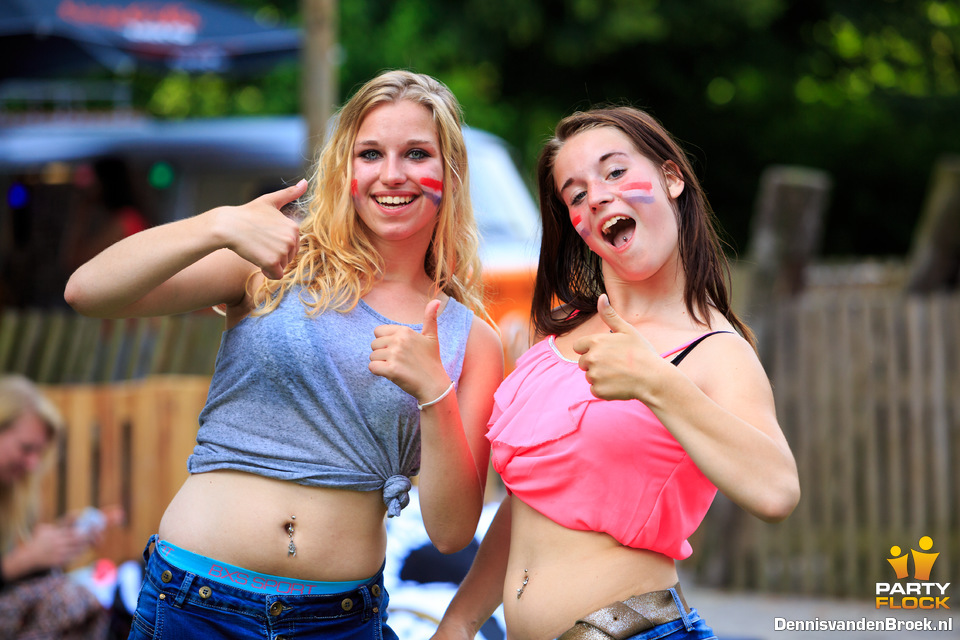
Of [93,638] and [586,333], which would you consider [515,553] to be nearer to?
[586,333]

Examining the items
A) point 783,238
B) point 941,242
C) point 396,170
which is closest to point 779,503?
point 396,170

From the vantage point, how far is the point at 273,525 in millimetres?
2207

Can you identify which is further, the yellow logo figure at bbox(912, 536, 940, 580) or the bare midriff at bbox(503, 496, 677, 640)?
the yellow logo figure at bbox(912, 536, 940, 580)

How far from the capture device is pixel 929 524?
18.7 feet

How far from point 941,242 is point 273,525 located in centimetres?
537

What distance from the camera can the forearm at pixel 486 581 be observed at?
2.43m

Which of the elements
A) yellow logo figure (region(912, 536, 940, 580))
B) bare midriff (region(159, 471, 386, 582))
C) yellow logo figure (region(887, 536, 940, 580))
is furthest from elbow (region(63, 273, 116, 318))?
yellow logo figure (region(912, 536, 940, 580))

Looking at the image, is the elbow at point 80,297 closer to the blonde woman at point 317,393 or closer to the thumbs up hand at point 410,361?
the blonde woman at point 317,393

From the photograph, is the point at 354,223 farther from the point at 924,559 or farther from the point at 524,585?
the point at 924,559

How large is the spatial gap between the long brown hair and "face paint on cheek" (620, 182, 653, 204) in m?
0.09

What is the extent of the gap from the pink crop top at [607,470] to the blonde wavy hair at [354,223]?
509 millimetres

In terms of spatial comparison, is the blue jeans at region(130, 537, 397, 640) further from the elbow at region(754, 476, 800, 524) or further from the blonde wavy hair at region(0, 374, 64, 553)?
the blonde wavy hair at region(0, 374, 64, 553)

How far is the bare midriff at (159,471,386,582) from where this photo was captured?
2.20m

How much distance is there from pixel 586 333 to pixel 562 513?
460 millimetres
